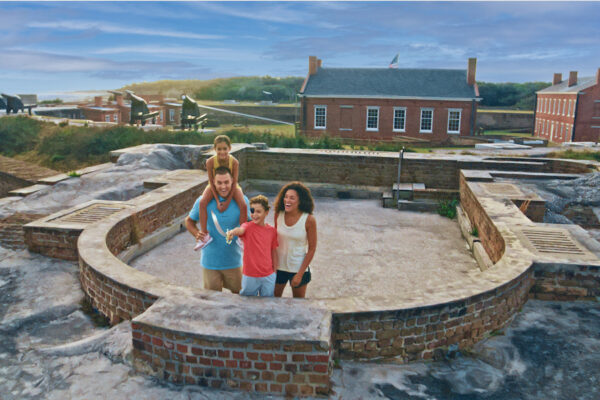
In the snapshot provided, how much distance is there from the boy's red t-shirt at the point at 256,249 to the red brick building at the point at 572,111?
4192 cm

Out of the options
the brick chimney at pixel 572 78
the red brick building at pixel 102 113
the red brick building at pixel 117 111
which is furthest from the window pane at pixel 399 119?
the red brick building at pixel 102 113

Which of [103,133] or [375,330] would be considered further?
[103,133]

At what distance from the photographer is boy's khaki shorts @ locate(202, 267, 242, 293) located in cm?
502

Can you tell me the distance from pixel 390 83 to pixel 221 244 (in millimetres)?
32226

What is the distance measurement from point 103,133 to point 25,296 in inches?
663

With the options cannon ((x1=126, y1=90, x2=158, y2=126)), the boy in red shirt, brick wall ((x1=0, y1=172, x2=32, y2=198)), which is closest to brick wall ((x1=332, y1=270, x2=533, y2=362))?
the boy in red shirt

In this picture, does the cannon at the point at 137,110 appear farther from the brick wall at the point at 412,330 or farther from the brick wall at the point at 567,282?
the brick wall at the point at 412,330

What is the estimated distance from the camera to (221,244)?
194 inches

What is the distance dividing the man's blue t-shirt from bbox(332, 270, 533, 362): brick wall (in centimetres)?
123

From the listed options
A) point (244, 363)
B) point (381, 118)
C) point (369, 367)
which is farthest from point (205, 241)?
point (381, 118)

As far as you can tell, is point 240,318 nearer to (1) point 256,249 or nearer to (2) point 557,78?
(1) point 256,249

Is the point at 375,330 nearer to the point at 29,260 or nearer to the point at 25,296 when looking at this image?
the point at 25,296

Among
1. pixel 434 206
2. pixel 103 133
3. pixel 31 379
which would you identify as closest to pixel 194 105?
pixel 103 133

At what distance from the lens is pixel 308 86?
117ft
